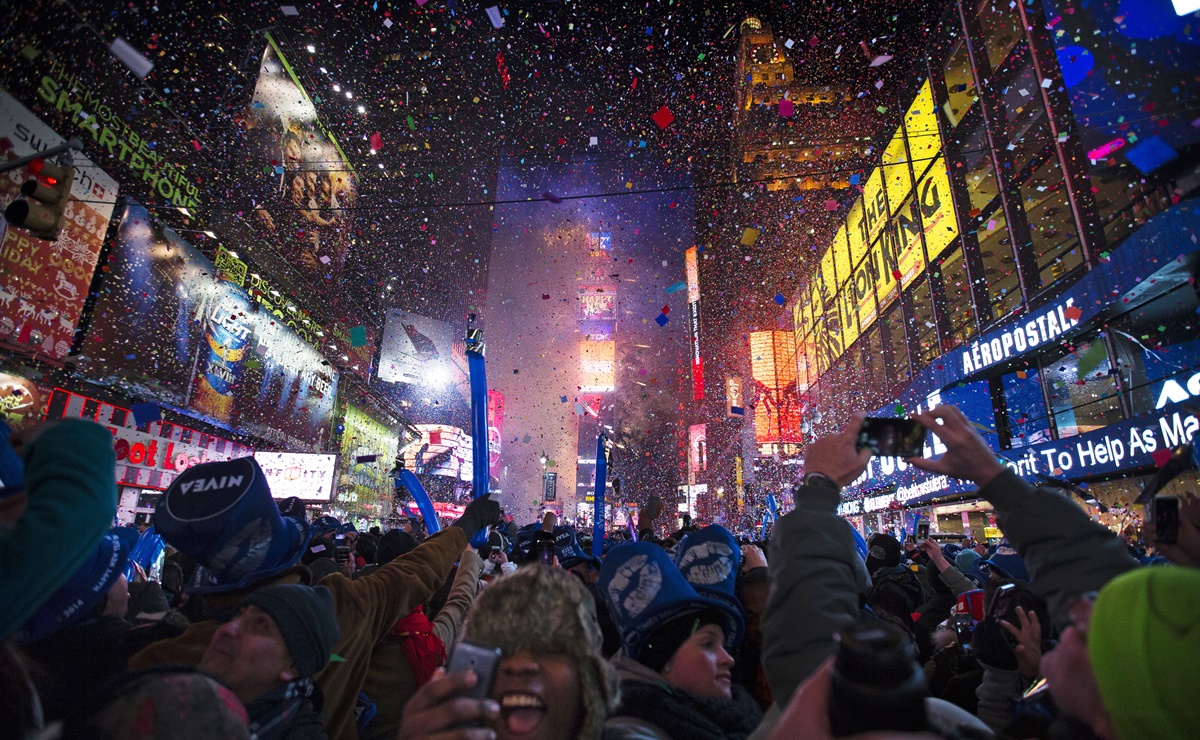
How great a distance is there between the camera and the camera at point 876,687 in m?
0.84

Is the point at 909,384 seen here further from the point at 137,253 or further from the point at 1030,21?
the point at 137,253

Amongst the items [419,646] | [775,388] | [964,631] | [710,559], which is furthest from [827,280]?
[419,646]

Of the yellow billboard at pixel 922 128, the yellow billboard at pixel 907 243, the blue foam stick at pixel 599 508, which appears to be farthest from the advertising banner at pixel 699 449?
the blue foam stick at pixel 599 508

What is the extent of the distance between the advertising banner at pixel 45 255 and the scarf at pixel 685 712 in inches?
642

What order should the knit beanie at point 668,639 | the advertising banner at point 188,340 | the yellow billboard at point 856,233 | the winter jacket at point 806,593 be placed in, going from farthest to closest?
the yellow billboard at point 856,233
the advertising banner at point 188,340
the knit beanie at point 668,639
the winter jacket at point 806,593

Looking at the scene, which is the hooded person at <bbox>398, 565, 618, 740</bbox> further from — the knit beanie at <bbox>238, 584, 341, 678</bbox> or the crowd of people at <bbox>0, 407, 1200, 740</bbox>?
the knit beanie at <bbox>238, 584, 341, 678</bbox>

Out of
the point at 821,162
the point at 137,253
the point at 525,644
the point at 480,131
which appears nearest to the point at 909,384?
the point at 821,162

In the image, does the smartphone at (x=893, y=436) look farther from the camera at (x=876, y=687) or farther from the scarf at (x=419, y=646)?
the scarf at (x=419, y=646)

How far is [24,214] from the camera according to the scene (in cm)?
594

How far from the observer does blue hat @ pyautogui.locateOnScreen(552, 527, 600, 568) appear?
18.1ft

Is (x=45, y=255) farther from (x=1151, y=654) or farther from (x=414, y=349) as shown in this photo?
(x=414, y=349)

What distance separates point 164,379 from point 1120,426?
27850 mm

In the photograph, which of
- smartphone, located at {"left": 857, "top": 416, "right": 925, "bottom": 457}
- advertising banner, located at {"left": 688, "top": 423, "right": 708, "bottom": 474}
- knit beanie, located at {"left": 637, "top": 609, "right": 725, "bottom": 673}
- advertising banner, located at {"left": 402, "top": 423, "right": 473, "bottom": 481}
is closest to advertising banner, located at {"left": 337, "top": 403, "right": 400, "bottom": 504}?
advertising banner, located at {"left": 402, "top": 423, "right": 473, "bottom": 481}

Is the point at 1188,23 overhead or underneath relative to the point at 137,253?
overhead
